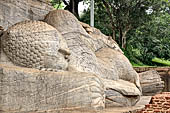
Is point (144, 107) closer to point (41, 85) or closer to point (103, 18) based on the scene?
point (41, 85)

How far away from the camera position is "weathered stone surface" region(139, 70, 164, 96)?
465 cm

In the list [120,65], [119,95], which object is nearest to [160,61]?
[120,65]

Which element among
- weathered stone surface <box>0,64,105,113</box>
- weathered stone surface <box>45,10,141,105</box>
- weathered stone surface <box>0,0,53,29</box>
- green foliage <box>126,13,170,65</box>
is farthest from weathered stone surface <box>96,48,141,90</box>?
green foliage <box>126,13,170,65</box>

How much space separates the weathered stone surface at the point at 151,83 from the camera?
15.3 feet

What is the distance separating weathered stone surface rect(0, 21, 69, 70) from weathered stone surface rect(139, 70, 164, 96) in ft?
7.04

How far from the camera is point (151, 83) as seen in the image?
15.7ft

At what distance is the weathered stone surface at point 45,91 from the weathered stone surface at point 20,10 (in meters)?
1.20

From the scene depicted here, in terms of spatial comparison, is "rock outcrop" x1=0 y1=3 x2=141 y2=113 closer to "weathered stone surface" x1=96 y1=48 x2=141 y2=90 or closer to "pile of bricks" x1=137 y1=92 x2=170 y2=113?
"pile of bricks" x1=137 y1=92 x2=170 y2=113

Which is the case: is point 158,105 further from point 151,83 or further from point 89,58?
point 89,58

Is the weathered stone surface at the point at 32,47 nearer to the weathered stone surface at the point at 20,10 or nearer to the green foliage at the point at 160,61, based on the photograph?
the weathered stone surface at the point at 20,10

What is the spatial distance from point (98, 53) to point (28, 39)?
5.92ft

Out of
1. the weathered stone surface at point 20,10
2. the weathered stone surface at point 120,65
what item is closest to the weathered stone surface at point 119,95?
the weathered stone surface at point 120,65

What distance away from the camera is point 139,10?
12672mm

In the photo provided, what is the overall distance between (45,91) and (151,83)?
2.70 metres
